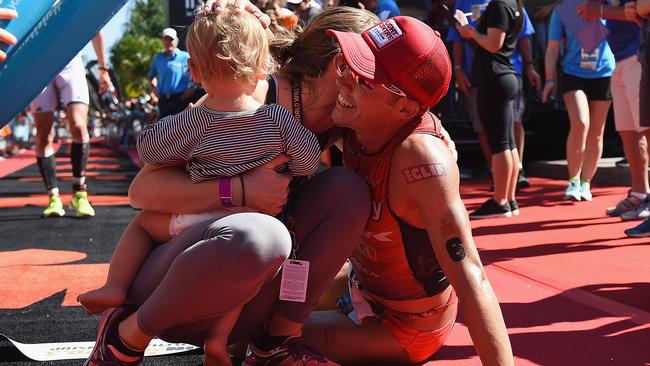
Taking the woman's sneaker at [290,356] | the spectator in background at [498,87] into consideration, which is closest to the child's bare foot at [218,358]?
the woman's sneaker at [290,356]

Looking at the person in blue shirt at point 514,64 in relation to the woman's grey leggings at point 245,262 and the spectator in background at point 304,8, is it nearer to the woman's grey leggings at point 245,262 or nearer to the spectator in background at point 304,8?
the spectator in background at point 304,8

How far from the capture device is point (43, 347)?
265 cm

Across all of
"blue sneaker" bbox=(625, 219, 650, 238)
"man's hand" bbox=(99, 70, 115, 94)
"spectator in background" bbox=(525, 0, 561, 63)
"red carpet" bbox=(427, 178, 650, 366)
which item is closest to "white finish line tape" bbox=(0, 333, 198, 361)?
"red carpet" bbox=(427, 178, 650, 366)

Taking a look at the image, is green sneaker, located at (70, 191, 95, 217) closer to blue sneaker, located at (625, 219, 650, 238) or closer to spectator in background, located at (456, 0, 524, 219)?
spectator in background, located at (456, 0, 524, 219)

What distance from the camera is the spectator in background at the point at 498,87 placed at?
18.5 ft

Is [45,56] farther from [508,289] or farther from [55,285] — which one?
[508,289]

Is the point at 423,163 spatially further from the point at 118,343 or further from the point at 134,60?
the point at 134,60

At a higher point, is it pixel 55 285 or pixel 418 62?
pixel 418 62

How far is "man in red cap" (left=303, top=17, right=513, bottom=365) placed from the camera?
200 centimetres

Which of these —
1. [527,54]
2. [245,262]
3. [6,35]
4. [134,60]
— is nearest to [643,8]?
[245,262]

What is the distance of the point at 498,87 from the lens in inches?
228

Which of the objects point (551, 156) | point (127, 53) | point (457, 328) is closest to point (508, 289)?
point (457, 328)

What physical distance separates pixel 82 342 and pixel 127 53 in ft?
238

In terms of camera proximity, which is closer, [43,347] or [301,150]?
[301,150]
